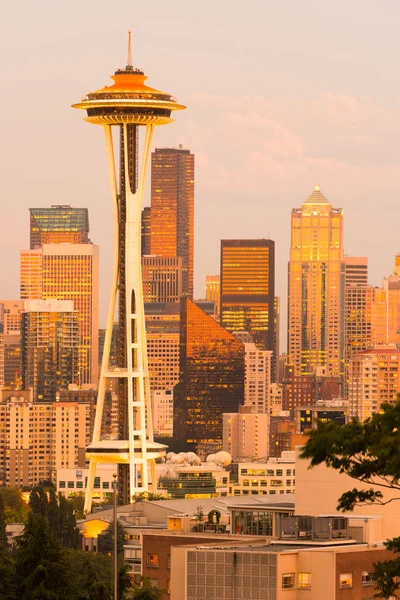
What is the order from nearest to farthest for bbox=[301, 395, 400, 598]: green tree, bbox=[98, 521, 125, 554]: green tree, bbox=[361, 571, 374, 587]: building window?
bbox=[301, 395, 400, 598]: green tree
bbox=[361, 571, 374, 587]: building window
bbox=[98, 521, 125, 554]: green tree

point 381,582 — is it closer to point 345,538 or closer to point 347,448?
point 347,448

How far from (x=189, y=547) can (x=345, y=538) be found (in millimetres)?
5714

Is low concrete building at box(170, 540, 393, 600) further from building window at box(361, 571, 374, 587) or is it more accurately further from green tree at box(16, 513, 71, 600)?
green tree at box(16, 513, 71, 600)

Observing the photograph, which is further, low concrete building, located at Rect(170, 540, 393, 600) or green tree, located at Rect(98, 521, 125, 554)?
green tree, located at Rect(98, 521, 125, 554)

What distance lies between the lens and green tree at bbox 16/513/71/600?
229 feet

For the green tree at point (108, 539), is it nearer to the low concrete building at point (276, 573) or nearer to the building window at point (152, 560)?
the building window at point (152, 560)

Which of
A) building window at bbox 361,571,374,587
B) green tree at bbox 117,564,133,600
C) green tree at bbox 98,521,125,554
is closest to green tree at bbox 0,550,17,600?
green tree at bbox 117,564,133,600

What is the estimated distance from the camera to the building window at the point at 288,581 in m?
73.2

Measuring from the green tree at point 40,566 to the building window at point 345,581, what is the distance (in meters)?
9.02

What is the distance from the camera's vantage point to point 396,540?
53.9 metres

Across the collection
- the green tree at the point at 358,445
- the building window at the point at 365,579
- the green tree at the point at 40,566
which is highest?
the green tree at the point at 358,445

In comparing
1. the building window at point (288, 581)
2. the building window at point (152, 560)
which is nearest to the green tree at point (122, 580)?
the building window at point (288, 581)

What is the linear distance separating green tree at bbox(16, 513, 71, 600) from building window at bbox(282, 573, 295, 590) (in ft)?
23.0

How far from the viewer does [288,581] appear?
73500 mm
